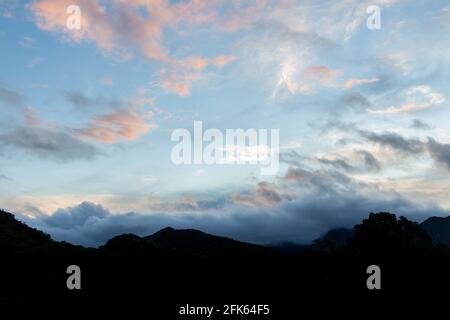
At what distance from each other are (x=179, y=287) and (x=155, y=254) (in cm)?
2138

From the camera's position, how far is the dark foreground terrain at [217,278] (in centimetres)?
5344

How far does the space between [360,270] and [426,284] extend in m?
8.81

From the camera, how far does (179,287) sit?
198 feet

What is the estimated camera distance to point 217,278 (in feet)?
212

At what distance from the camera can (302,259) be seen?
255 ft

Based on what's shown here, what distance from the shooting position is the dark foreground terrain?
5344cm

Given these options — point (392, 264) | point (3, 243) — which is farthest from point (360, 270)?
point (3, 243)
